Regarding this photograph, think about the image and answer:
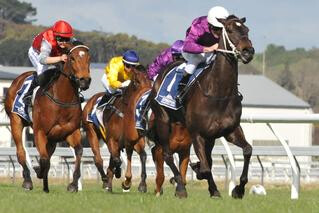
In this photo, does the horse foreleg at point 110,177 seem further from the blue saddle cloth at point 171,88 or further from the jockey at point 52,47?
the blue saddle cloth at point 171,88

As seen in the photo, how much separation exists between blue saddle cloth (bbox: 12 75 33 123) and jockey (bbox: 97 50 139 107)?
1.69 metres

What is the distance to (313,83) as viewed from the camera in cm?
12012

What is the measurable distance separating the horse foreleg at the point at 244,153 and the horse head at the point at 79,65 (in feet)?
5.90

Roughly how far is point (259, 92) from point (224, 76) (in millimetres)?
55779

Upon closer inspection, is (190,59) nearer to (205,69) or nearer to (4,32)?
(205,69)

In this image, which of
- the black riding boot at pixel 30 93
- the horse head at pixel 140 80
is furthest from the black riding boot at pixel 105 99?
the black riding boot at pixel 30 93

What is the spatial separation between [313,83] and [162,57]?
108 m

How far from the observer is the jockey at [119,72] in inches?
555

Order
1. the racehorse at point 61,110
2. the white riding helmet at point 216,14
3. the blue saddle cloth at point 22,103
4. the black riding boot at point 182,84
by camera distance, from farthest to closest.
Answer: the blue saddle cloth at point 22,103 → the racehorse at point 61,110 → the black riding boot at point 182,84 → the white riding helmet at point 216,14

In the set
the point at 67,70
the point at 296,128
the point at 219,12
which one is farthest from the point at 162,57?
the point at 296,128

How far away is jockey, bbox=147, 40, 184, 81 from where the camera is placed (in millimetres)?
12984

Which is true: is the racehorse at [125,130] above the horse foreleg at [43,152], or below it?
below

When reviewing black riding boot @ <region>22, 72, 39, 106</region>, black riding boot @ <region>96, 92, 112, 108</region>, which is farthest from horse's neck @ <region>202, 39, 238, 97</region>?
black riding boot @ <region>96, 92, 112, 108</region>

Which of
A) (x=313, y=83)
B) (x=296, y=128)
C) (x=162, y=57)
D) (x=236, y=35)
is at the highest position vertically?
(x=236, y=35)
